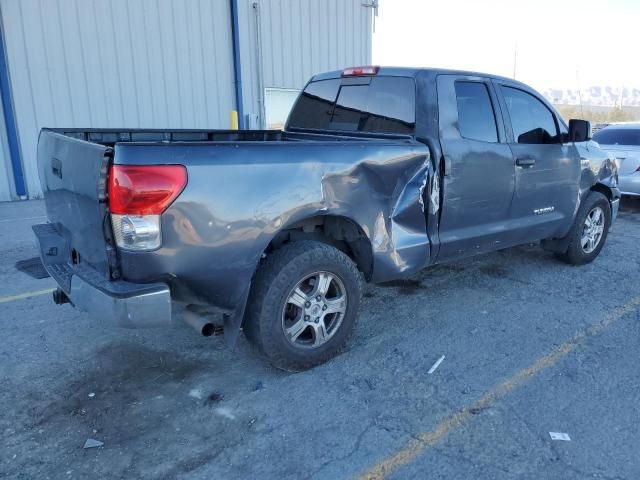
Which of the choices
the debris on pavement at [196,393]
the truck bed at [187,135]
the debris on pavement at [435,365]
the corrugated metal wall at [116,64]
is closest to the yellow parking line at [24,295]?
the truck bed at [187,135]

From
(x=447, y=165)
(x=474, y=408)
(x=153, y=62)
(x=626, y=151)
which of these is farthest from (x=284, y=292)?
(x=153, y=62)

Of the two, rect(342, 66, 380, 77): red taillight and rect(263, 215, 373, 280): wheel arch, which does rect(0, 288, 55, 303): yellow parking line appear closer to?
rect(263, 215, 373, 280): wheel arch

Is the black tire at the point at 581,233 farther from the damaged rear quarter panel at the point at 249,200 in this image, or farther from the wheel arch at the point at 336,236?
the wheel arch at the point at 336,236

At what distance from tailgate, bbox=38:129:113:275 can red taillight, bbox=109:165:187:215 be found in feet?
0.31

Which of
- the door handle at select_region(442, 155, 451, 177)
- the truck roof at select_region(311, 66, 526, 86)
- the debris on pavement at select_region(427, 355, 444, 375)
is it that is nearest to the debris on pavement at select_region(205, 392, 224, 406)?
the debris on pavement at select_region(427, 355, 444, 375)

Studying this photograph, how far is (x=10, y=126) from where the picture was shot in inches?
380

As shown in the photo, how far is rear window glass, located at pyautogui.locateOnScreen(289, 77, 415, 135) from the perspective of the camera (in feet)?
13.2

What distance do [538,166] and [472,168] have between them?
1.03m

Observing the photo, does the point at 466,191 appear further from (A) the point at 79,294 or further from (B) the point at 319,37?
(B) the point at 319,37

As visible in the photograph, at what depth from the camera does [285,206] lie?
9.79ft

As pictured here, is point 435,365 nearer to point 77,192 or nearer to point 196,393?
point 196,393

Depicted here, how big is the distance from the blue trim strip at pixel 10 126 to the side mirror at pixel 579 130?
930 centimetres

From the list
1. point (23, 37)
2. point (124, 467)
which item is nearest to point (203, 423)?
point (124, 467)

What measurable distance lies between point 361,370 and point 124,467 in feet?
5.04
